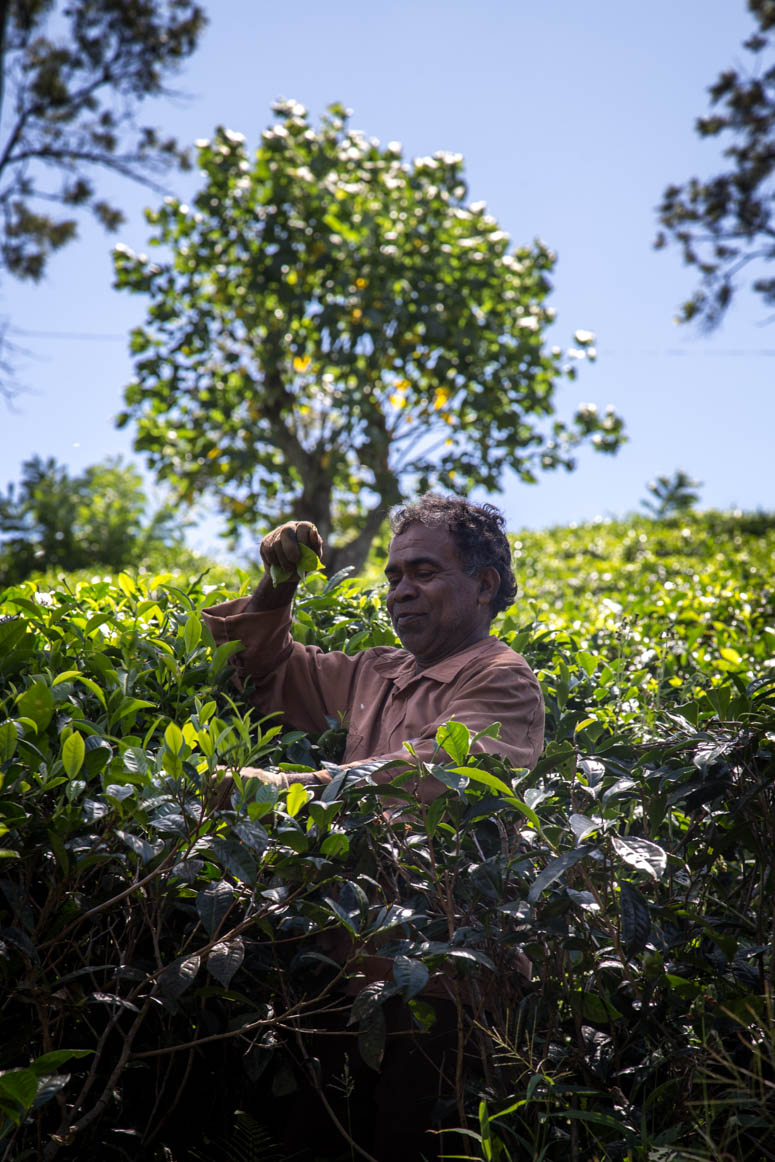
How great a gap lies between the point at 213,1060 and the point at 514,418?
398 inches

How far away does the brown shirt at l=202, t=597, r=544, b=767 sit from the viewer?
2.79 metres

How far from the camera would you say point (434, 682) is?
3.14m

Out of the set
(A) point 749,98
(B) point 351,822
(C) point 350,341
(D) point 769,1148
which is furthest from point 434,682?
(A) point 749,98

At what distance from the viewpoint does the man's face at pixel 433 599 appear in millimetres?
3277

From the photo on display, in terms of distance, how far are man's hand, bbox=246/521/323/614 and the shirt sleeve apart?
41mm

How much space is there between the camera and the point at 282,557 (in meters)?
3.21

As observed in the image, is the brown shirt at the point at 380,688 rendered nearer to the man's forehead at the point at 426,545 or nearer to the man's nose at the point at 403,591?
the man's nose at the point at 403,591

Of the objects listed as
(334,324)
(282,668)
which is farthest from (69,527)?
(282,668)

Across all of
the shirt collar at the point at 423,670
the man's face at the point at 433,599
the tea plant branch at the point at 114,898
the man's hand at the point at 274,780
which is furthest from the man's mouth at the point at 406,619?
the tea plant branch at the point at 114,898

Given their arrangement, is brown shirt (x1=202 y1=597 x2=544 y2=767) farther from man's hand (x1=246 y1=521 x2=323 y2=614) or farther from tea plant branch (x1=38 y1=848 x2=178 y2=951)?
tea plant branch (x1=38 y1=848 x2=178 y2=951)

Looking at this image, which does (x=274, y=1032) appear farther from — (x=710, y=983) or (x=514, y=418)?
(x=514, y=418)

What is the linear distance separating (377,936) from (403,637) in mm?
1291

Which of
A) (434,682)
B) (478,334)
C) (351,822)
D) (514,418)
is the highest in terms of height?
(478,334)

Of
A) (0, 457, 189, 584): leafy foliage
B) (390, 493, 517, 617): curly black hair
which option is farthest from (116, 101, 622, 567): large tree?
(390, 493, 517, 617): curly black hair
